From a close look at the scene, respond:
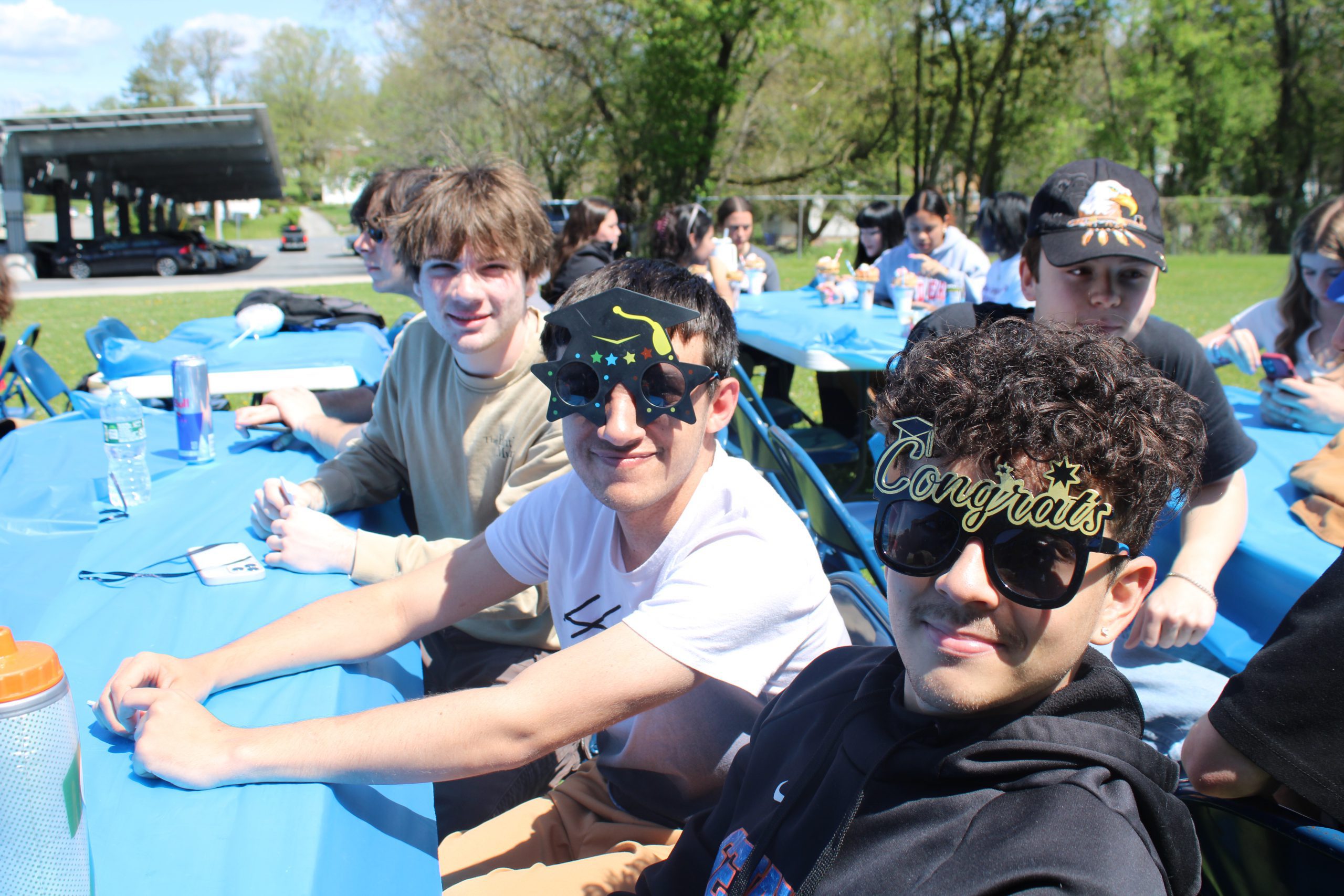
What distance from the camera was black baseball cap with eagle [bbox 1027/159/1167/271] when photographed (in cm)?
213

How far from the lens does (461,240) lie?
91.1 inches

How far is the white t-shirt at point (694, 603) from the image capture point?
1422mm

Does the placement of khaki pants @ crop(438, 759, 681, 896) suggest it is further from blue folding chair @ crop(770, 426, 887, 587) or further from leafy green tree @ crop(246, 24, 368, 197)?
leafy green tree @ crop(246, 24, 368, 197)

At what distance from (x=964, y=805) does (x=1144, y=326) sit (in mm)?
1748

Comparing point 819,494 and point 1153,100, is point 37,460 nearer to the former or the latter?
point 819,494

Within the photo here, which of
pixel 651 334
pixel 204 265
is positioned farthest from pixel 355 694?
pixel 204 265

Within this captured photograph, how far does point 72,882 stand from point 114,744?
44 cm

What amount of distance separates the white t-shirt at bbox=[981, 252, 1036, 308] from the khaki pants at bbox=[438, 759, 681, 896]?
4470 mm

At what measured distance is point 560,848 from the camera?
1698 mm

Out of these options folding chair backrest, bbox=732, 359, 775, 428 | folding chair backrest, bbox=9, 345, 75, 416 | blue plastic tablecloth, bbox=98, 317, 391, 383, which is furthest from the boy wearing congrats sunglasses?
folding chair backrest, bbox=9, 345, 75, 416

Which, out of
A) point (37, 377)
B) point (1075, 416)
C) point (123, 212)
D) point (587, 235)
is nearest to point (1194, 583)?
point (1075, 416)

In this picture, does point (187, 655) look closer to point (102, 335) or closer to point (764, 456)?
point (764, 456)

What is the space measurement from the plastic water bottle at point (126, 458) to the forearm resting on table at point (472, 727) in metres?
1.41

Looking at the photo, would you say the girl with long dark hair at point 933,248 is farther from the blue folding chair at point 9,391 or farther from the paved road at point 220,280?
the paved road at point 220,280
